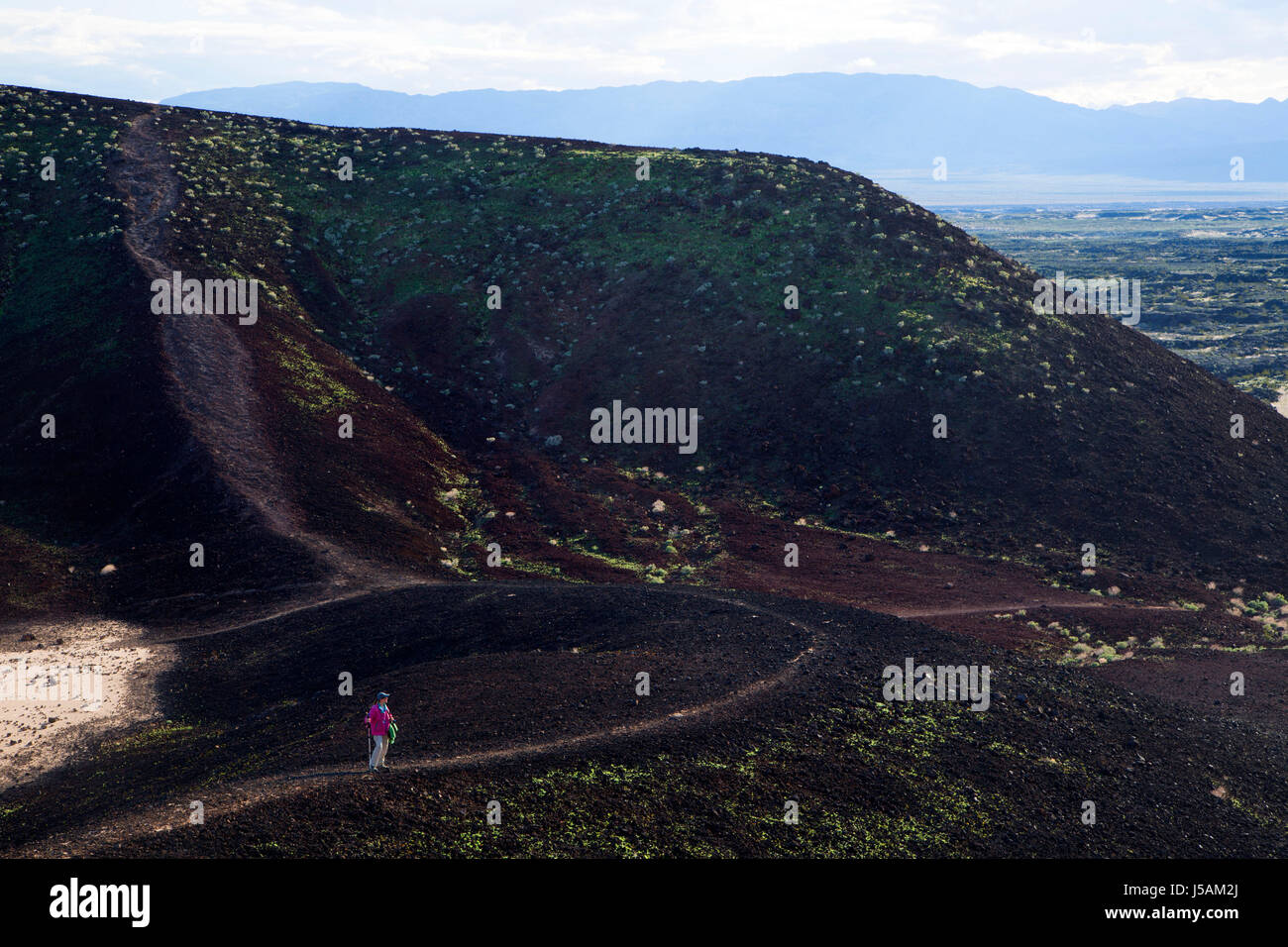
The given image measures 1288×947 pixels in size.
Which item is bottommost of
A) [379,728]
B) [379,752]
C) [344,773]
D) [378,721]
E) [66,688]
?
[66,688]

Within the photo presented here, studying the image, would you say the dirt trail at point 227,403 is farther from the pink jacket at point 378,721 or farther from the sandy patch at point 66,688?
the pink jacket at point 378,721

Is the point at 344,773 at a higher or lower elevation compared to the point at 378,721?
lower

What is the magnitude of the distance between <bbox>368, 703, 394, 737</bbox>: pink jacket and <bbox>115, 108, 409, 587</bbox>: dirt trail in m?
13.9

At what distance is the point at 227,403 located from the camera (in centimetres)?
4041

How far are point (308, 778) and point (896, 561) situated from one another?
83.6ft

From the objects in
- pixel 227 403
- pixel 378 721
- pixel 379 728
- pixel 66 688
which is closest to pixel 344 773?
pixel 379 728

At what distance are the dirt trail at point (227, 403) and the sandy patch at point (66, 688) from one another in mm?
6713

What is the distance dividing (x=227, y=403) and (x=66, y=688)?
17.1 m

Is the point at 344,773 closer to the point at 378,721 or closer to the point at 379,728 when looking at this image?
the point at 379,728

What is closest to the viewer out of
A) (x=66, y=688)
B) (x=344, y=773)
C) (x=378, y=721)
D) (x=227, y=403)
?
(x=344, y=773)

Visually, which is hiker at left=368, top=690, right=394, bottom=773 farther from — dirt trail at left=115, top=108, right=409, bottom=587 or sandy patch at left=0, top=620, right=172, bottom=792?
dirt trail at left=115, top=108, right=409, bottom=587

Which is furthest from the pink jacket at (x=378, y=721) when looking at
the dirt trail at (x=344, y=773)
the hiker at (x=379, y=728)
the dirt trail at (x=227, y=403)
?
the dirt trail at (x=227, y=403)

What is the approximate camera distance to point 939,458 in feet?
140

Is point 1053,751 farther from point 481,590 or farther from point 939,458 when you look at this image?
point 939,458
